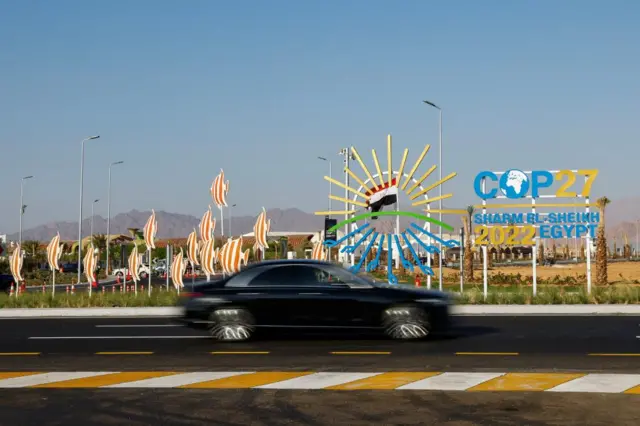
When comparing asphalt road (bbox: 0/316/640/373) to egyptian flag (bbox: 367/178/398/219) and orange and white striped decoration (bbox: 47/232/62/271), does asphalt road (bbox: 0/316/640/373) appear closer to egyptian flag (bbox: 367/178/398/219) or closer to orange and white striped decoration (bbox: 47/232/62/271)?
egyptian flag (bbox: 367/178/398/219)

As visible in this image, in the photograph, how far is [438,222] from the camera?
3434 cm

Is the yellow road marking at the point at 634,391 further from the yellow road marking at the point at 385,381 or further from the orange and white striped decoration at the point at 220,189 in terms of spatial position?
the orange and white striped decoration at the point at 220,189

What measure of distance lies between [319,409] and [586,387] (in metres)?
3.50

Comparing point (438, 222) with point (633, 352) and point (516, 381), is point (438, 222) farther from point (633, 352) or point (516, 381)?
point (516, 381)

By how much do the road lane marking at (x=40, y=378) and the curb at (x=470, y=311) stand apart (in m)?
11.9

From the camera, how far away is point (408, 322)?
16.5m

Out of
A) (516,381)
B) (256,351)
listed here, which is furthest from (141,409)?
(256,351)

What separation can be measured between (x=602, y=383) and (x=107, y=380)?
6418mm

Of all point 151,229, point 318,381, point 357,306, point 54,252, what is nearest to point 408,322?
point 357,306

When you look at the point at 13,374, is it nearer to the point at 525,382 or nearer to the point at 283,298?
the point at 283,298

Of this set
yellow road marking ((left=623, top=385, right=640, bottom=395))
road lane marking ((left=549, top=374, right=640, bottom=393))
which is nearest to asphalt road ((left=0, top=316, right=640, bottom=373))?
road lane marking ((left=549, top=374, right=640, bottom=393))

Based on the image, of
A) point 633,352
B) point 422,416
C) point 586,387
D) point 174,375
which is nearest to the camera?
point 422,416

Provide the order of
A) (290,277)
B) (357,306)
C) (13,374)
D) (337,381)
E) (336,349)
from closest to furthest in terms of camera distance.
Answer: (337,381) < (13,374) < (336,349) < (357,306) < (290,277)

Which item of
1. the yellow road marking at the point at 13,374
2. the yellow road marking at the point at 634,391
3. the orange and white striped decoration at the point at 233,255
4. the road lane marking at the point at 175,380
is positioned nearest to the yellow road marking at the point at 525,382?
the yellow road marking at the point at 634,391
